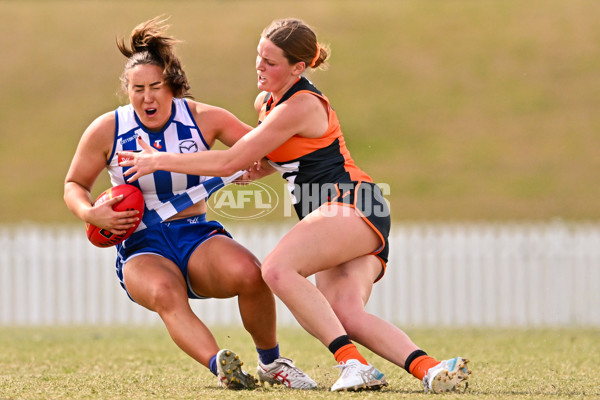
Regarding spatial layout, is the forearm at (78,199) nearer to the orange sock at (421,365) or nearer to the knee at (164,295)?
the knee at (164,295)

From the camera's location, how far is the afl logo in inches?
199

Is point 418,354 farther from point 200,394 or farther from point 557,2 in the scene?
point 557,2

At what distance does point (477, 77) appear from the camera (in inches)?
979

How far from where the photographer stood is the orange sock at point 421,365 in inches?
171

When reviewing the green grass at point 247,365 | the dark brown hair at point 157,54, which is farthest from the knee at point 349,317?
the dark brown hair at point 157,54

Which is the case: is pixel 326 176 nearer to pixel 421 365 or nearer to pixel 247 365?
A: pixel 421 365

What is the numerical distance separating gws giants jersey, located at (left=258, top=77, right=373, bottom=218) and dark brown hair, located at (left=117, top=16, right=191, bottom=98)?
0.65 m

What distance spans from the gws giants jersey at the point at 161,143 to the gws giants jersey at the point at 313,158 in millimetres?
550

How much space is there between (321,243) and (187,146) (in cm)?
106

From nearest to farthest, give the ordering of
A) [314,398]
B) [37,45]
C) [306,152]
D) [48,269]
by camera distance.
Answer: [314,398] < [306,152] < [48,269] < [37,45]

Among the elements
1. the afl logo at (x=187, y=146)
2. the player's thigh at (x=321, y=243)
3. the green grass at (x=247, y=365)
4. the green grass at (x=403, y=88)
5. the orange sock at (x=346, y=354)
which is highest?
the green grass at (x=403, y=88)

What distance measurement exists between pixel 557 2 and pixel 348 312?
2769cm

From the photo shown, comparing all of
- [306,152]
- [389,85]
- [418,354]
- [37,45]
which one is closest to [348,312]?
[418,354]

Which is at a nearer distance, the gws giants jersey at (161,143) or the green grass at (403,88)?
the gws giants jersey at (161,143)
